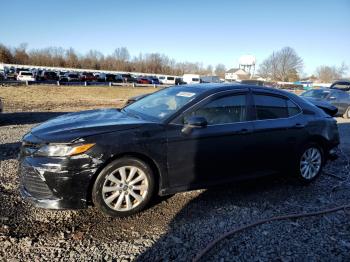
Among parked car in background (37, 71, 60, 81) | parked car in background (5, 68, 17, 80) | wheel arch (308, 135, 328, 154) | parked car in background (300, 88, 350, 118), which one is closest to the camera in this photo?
wheel arch (308, 135, 328, 154)

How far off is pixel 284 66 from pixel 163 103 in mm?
94731

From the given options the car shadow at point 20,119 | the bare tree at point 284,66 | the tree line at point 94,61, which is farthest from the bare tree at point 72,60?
the car shadow at point 20,119

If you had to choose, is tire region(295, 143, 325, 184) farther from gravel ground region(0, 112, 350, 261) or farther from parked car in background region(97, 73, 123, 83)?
parked car in background region(97, 73, 123, 83)

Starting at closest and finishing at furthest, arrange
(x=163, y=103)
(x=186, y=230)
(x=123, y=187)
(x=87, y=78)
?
(x=186, y=230), (x=123, y=187), (x=163, y=103), (x=87, y=78)

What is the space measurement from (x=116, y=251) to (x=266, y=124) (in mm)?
2805

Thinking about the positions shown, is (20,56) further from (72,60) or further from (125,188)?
(125,188)

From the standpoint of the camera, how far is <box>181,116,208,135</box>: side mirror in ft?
13.4

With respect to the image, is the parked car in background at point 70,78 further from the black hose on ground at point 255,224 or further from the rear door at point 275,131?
the black hose on ground at point 255,224

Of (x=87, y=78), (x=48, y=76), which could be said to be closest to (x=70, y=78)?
(x=48, y=76)

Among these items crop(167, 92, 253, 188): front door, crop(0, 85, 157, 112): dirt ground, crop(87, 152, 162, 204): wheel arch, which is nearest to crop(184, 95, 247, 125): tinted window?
crop(167, 92, 253, 188): front door

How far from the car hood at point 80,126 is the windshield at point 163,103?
272 millimetres

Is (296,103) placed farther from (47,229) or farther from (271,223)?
(47,229)

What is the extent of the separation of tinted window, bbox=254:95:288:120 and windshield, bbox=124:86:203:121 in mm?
928

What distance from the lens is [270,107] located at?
16.4 feet
